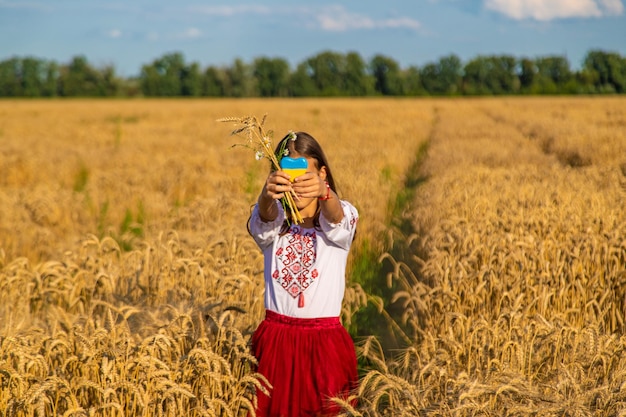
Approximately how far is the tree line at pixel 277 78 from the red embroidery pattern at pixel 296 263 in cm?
9257

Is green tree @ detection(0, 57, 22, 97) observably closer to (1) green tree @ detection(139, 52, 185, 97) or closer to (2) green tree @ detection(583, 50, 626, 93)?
(1) green tree @ detection(139, 52, 185, 97)

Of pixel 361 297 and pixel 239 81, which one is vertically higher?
pixel 239 81

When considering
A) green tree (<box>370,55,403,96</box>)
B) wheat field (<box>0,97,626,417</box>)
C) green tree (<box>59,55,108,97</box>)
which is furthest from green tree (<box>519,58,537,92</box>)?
wheat field (<box>0,97,626,417</box>)

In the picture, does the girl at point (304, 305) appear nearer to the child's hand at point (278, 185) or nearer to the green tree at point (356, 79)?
the child's hand at point (278, 185)

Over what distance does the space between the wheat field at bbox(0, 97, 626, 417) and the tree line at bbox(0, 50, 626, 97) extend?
87.5 m

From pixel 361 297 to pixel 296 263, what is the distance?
118 inches

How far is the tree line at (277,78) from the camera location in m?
96.4

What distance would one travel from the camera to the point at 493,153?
1373 cm

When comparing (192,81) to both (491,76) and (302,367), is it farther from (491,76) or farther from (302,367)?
(302,367)

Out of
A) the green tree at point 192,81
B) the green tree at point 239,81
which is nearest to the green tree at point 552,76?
the green tree at point 239,81

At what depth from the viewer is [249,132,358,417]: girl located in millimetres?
2816

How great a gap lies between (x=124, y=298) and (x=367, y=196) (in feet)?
15.1

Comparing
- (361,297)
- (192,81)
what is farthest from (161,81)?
(361,297)

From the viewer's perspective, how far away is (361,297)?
5.80 metres
